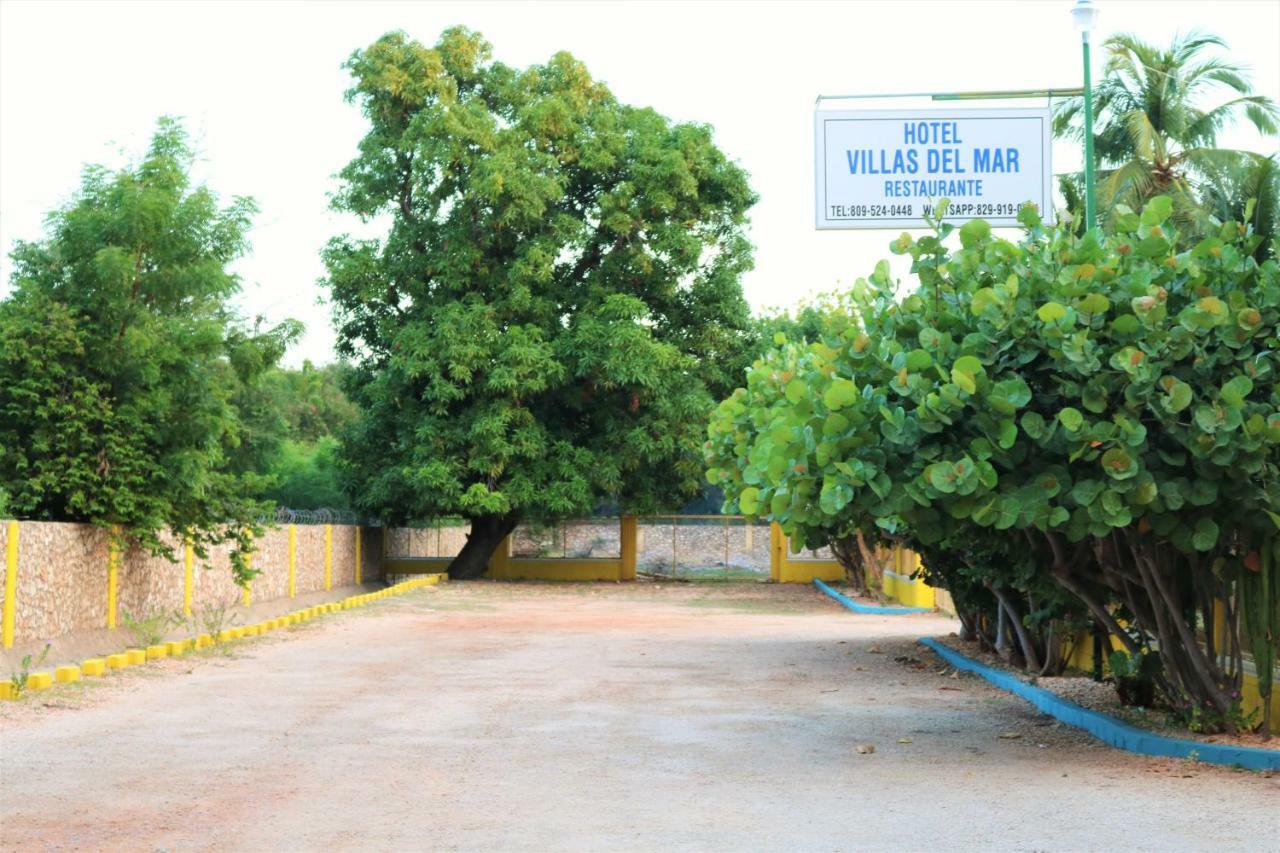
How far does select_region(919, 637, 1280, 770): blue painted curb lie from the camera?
9117 mm

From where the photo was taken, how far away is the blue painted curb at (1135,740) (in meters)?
9.12

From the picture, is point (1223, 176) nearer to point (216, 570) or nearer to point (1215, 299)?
point (216, 570)

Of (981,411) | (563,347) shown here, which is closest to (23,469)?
(981,411)

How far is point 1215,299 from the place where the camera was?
8.78 meters

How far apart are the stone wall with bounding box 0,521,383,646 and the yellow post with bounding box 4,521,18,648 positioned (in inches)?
2.1

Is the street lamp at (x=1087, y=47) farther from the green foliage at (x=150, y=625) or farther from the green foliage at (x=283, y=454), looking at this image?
the green foliage at (x=283, y=454)

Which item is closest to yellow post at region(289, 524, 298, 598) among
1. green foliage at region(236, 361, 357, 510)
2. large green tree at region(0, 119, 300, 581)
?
green foliage at region(236, 361, 357, 510)

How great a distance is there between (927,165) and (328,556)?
75.4ft

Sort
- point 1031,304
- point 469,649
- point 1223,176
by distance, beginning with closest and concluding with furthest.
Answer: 1. point 1031,304
2. point 469,649
3. point 1223,176

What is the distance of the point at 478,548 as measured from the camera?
38844mm

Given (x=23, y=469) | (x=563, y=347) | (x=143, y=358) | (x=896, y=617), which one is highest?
(x=563, y=347)

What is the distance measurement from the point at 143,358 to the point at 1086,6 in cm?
1077

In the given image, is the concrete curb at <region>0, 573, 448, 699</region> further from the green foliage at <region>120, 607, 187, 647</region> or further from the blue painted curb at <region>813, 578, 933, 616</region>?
the blue painted curb at <region>813, 578, 933, 616</region>

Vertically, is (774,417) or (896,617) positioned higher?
(774,417)
